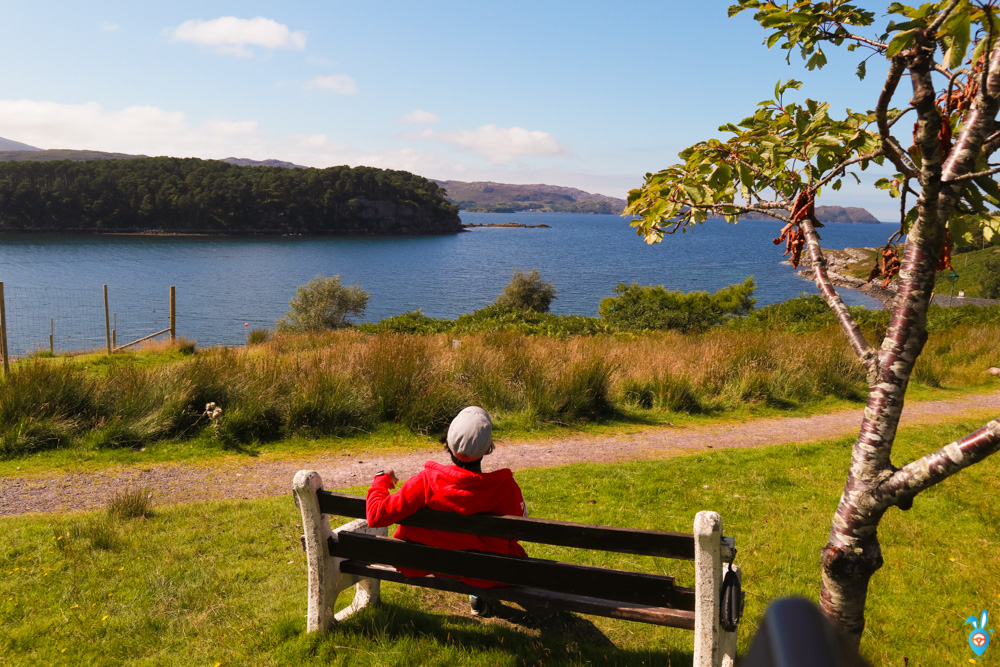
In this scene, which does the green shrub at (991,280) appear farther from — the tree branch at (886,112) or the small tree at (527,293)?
the tree branch at (886,112)

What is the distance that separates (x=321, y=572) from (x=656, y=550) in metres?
1.79

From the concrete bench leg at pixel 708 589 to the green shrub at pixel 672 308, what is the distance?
1773 centimetres

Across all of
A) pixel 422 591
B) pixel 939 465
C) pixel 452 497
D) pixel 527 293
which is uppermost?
pixel 939 465

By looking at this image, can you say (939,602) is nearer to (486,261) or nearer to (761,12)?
(761,12)

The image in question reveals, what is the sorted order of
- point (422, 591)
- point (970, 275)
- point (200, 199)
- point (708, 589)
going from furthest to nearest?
point (200, 199) → point (970, 275) → point (422, 591) → point (708, 589)

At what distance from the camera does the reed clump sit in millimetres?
8219

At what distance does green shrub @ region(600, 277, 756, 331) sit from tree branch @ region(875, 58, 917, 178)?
17880 mm

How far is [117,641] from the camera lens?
140 inches

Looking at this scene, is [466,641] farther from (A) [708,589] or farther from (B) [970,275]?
(B) [970,275]

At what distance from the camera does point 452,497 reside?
125 inches

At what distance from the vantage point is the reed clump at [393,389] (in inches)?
324

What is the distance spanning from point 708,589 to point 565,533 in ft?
2.01

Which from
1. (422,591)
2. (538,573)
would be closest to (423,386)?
(422,591)

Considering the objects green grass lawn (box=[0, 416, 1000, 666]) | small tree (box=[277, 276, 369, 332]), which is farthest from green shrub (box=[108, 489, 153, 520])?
small tree (box=[277, 276, 369, 332])
